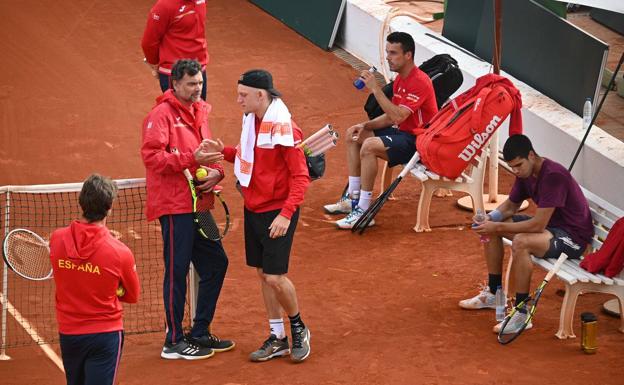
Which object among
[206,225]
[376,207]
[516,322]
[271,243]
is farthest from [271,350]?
[376,207]

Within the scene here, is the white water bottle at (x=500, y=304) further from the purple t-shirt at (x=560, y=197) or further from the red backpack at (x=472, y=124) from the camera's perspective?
the red backpack at (x=472, y=124)

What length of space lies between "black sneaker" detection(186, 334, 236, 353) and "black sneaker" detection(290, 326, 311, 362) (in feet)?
1.80

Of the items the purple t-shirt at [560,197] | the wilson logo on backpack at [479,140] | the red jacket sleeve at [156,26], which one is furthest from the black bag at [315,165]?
the red jacket sleeve at [156,26]

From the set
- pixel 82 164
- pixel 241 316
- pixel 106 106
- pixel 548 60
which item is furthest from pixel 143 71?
pixel 241 316

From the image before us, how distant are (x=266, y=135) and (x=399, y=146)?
332 cm

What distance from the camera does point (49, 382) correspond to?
27.8 ft

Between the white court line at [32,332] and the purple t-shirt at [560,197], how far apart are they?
3707 millimetres

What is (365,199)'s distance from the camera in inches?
457

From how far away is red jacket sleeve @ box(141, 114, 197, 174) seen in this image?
8367 millimetres

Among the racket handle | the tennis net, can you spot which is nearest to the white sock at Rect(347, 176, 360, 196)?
the racket handle

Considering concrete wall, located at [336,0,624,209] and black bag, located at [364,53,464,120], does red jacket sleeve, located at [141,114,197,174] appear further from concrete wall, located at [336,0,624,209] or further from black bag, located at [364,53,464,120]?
concrete wall, located at [336,0,624,209]

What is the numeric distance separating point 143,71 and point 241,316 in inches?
291

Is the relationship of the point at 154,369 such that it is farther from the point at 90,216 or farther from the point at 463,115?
the point at 463,115

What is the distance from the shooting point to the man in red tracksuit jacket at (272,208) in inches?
329
